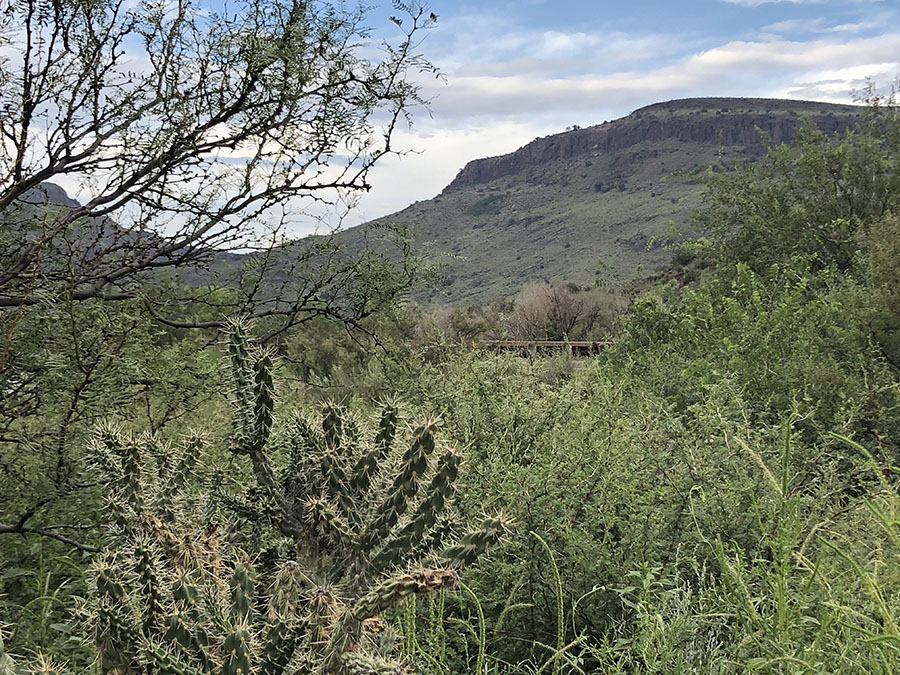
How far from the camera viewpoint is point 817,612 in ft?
9.74

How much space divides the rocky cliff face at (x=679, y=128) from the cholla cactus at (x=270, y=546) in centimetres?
7698

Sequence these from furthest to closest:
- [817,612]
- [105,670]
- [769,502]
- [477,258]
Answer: [477,258], [769,502], [817,612], [105,670]

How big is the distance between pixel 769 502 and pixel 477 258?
5525 cm

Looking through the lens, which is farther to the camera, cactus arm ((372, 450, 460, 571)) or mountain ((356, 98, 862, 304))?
mountain ((356, 98, 862, 304))

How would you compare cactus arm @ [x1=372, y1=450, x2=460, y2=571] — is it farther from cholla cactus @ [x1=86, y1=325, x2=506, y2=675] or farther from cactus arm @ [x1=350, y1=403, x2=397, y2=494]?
cactus arm @ [x1=350, y1=403, x2=397, y2=494]

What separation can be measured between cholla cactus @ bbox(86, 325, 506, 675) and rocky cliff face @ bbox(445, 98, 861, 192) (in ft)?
253

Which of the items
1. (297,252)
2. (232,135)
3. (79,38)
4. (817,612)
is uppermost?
(79,38)

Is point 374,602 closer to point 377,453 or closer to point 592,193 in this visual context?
point 377,453

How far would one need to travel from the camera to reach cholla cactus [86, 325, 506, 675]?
1.98 m

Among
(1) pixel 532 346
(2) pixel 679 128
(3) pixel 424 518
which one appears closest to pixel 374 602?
(3) pixel 424 518

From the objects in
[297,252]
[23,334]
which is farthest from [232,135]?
[23,334]

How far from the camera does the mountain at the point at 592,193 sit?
50125mm

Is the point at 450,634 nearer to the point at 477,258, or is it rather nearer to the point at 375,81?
the point at 375,81

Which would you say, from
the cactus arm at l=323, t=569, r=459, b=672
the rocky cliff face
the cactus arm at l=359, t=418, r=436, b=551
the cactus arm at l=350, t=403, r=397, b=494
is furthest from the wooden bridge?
the rocky cliff face
